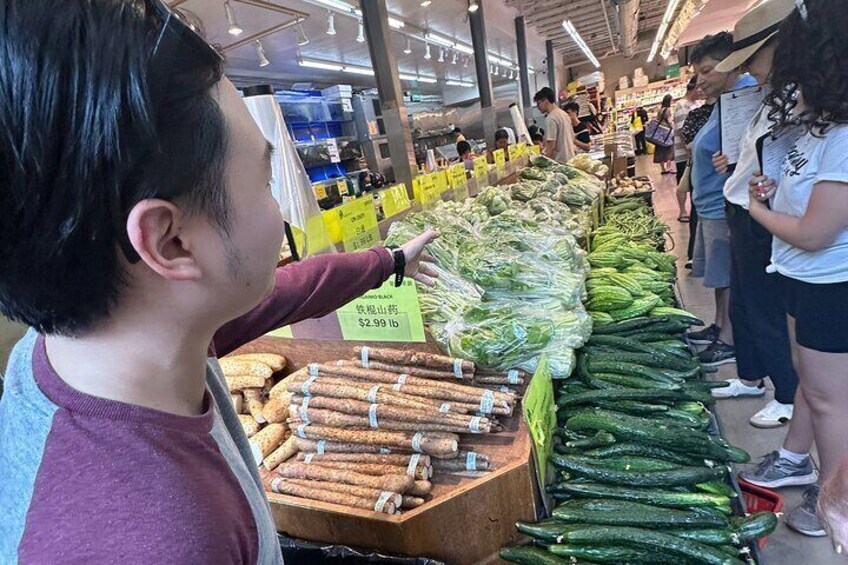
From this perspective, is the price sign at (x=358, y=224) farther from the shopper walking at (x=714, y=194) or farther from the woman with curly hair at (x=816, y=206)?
the shopper walking at (x=714, y=194)

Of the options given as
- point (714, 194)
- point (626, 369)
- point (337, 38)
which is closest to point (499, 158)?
point (714, 194)

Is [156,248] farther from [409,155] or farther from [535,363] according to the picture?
[409,155]

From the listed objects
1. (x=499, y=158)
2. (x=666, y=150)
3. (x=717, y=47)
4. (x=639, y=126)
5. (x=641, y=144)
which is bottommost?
(x=641, y=144)

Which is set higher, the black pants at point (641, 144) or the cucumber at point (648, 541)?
the cucumber at point (648, 541)

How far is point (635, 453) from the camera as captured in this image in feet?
5.24

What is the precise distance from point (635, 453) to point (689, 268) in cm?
443

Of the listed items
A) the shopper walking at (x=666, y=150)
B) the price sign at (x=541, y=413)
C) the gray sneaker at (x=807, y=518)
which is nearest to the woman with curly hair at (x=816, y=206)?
the gray sneaker at (x=807, y=518)

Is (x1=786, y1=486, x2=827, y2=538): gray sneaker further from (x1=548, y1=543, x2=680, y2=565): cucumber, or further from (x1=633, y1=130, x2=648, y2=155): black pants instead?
(x1=633, y1=130, x2=648, y2=155): black pants

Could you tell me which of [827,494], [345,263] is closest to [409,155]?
[345,263]

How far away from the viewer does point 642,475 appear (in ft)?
4.90

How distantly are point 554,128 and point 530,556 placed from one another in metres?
6.36

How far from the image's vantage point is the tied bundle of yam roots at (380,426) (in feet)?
4.57

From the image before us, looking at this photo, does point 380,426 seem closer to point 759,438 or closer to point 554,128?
point 759,438

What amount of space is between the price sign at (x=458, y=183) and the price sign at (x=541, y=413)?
2179mm
